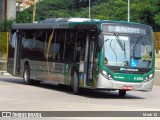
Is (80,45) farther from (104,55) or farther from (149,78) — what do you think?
(149,78)

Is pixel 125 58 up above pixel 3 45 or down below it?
below

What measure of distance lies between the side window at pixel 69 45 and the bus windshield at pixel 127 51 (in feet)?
7.14

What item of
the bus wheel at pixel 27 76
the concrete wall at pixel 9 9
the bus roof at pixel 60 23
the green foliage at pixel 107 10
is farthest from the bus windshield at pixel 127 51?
the concrete wall at pixel 9 9

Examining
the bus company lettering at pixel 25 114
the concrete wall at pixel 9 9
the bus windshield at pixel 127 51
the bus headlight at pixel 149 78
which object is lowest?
the bus company lettering at pixel 25 114

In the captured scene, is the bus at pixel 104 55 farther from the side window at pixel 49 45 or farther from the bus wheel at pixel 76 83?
the side window at pixel 49 45

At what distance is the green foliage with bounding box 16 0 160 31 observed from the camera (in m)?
78.9

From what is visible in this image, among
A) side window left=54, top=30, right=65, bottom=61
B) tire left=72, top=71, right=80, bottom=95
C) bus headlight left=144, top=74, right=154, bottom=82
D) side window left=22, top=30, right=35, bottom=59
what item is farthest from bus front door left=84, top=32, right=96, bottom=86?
side window left=22, top=30, right=35, bottom=59

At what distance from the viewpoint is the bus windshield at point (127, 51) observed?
19344 mm

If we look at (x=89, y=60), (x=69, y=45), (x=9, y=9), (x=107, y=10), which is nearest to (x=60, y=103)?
(x=89, y=60)

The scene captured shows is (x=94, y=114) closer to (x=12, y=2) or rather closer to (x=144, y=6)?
(x=12, y=2)

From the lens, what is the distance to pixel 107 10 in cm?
9681

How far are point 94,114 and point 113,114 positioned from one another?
0.57m

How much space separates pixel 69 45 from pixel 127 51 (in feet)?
9.68

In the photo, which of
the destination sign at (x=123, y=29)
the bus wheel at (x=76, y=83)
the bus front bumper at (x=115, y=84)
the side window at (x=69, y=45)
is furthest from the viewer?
the side window at (x=69, y=45)
